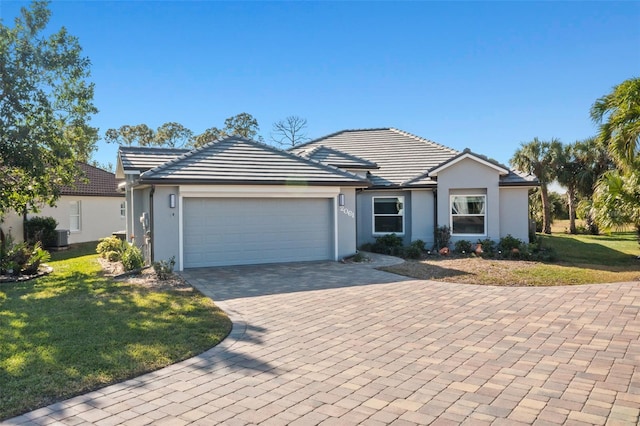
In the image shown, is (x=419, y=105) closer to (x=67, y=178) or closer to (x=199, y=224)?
(x=199, y=224)

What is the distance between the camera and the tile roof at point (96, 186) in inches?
1025

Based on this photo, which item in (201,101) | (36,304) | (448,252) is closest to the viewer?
(36,304)

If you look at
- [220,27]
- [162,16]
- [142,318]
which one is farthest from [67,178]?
[142,318]

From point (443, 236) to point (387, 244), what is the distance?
227 cm

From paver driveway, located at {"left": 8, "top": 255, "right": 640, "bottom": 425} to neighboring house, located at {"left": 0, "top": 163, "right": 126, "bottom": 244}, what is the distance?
19465 mm

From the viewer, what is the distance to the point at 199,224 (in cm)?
1430

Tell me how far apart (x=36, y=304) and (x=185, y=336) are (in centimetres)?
458

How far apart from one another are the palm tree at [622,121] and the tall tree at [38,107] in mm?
17169

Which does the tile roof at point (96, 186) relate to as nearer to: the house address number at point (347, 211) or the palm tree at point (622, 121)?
the house address number at point (347, 211)

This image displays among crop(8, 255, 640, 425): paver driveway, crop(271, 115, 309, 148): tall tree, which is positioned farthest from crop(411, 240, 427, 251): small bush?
crop(271, 115, 309, 148): tall tree

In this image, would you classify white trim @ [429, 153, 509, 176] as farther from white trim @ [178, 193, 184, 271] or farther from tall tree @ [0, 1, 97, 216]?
tall tree @ [0, 1, 97, 216]

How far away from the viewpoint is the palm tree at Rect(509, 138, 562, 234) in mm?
32344

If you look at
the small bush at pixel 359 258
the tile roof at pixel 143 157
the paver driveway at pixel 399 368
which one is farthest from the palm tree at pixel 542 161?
the tile roof at pixel 143 157

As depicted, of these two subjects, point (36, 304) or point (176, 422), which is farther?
point (36, 304)
